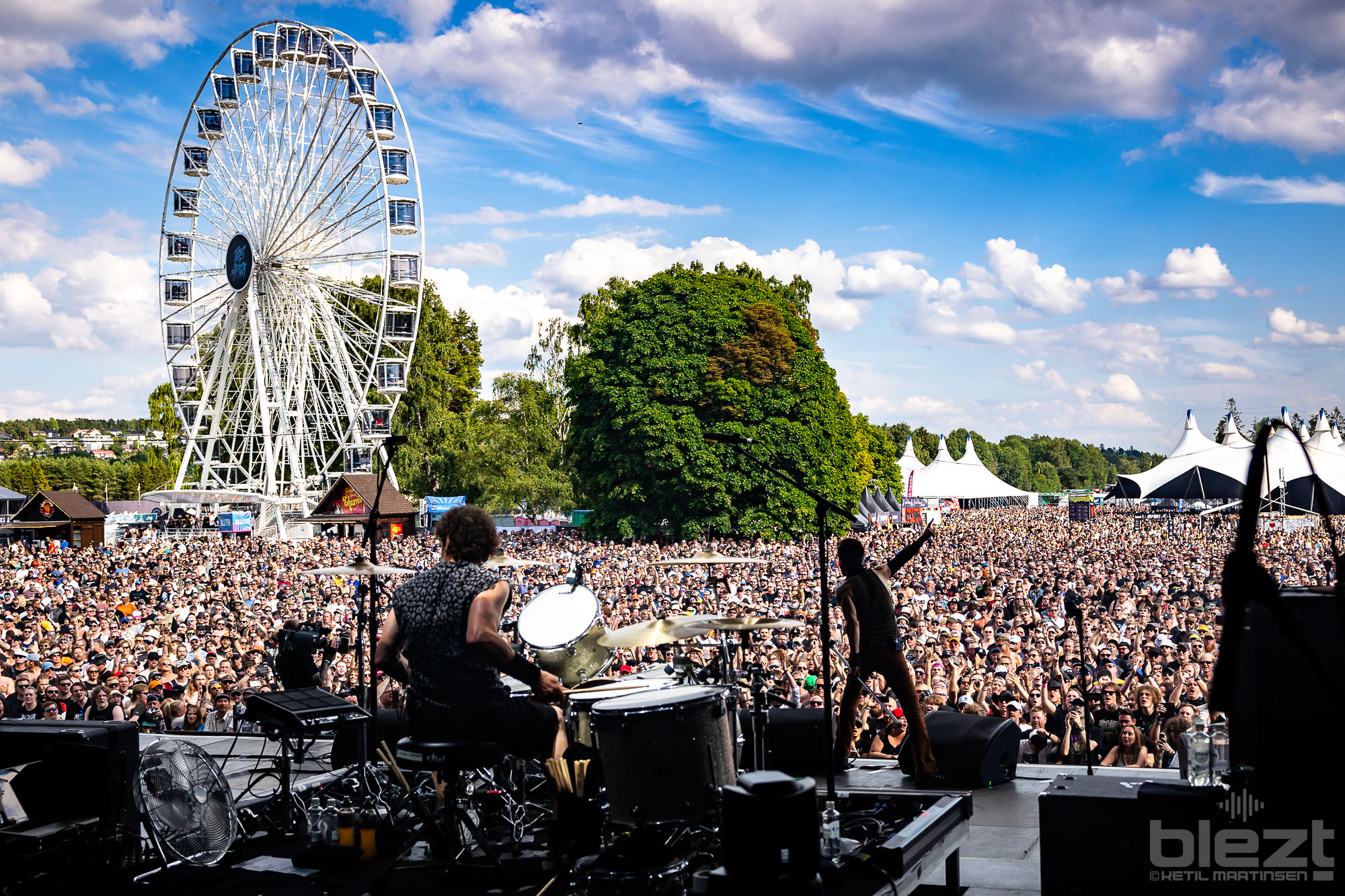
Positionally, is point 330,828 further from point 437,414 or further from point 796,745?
point 437,414

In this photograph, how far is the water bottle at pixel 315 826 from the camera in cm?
485

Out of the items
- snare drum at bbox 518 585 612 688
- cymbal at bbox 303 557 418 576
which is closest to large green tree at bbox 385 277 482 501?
cymbal at bbox 303 557 418 576

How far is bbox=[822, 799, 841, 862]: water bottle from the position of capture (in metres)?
4.13

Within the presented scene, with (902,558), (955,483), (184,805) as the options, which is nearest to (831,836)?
(902,558)

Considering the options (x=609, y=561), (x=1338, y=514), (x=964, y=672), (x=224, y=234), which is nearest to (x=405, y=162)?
(x=224, y=234)

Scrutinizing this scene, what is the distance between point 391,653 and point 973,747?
10.6 feet

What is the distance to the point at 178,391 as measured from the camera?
3788 centimetres

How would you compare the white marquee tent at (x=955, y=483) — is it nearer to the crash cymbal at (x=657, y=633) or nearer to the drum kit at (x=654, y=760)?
the crash cymbal at (x=657, y=633)

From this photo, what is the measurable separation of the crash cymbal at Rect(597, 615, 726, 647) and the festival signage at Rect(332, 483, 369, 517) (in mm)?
34414

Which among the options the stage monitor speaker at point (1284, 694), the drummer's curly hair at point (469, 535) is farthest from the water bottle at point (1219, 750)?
the drummer's curly hair at point (469, 535)

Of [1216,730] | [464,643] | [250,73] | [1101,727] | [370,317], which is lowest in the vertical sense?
[1101,727]

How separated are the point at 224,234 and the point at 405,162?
9098 millimetres

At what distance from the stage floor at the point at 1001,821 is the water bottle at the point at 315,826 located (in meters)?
2.51

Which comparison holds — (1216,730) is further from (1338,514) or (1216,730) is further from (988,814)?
(1338,514)
